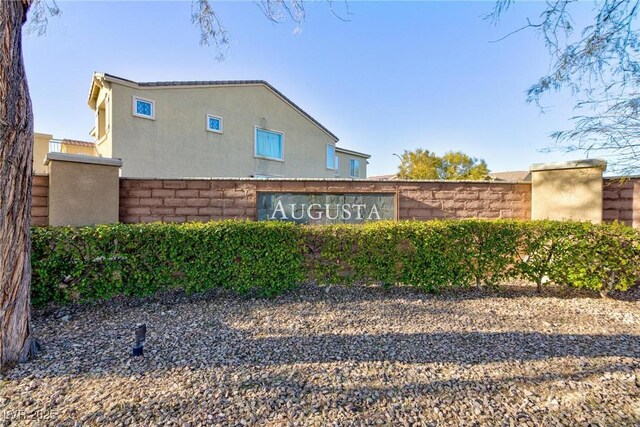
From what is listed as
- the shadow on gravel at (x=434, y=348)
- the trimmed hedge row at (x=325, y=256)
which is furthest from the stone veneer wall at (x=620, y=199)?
the shadow on gravel at (x=434, y=348)

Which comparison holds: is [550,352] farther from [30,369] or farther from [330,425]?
[30,369]

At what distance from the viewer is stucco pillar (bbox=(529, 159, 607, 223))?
5305 mm

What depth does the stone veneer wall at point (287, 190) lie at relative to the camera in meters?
5.61

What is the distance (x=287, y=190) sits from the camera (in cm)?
591

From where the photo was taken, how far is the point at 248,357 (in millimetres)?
2916

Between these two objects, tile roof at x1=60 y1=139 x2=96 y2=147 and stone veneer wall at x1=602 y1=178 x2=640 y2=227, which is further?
tile roof at x1=60 y1=139 x2=96 y2=147

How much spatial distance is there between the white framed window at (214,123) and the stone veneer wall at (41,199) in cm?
917

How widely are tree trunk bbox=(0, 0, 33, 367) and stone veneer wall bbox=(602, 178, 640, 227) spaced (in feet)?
27.0

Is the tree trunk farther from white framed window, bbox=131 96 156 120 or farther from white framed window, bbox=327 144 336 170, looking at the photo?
white framed window, bbox=327 144 336 170

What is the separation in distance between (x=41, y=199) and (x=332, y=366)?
209 inches

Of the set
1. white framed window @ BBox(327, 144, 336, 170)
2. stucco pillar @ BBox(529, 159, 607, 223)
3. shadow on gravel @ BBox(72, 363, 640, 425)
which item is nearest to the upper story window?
white framed window @ BBox(327, 144, 336, 170)

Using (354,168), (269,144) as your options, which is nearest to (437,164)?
(354,168)

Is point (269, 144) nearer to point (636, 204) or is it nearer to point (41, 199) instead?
point (41, 199)

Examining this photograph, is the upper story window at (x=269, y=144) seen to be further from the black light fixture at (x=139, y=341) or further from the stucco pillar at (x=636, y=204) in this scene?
the stucco pillar at (x=636, y=204)
